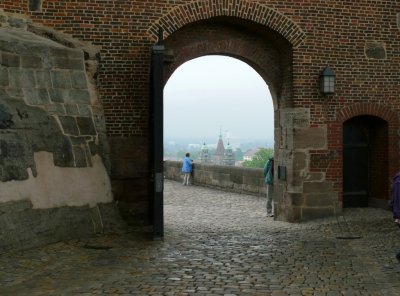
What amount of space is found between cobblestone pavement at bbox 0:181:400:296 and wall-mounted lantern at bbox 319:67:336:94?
2680 mm

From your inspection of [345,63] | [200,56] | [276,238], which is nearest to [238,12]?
[200,56]

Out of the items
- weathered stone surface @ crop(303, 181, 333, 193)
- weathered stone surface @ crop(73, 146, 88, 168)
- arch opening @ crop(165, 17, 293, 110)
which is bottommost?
weathered stone surface @ crop(303, 181, 333, 193)

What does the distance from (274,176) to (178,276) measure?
22.2 feet

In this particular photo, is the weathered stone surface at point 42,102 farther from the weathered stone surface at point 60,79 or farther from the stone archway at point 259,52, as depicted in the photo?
the stone archway at point 259,52

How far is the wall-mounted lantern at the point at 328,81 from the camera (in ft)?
38.4

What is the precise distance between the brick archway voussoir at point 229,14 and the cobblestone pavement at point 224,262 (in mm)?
3908

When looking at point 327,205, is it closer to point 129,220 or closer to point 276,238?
point 276,238

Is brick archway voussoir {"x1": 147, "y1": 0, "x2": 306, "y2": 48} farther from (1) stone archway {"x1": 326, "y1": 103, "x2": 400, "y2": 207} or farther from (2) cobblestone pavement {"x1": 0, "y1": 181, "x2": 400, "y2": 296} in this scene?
(2) cobblestone pavement {"x1": 0, "y1": 181, "x2": 400, "y2": 296}

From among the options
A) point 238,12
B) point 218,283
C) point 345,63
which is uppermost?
point 238,12

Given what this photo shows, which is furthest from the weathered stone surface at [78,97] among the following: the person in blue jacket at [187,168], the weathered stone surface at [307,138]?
the person in blue jacket at [187,168]

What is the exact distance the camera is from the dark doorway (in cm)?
1272

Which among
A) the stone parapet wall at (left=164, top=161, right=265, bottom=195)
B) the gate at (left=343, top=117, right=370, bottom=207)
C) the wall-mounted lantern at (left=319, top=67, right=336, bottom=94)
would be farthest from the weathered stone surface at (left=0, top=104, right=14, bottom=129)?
the stone parapet wall at (left=164, top=161, right=265, bottom=195)

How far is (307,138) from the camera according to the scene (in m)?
11.9

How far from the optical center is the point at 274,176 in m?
13.1
